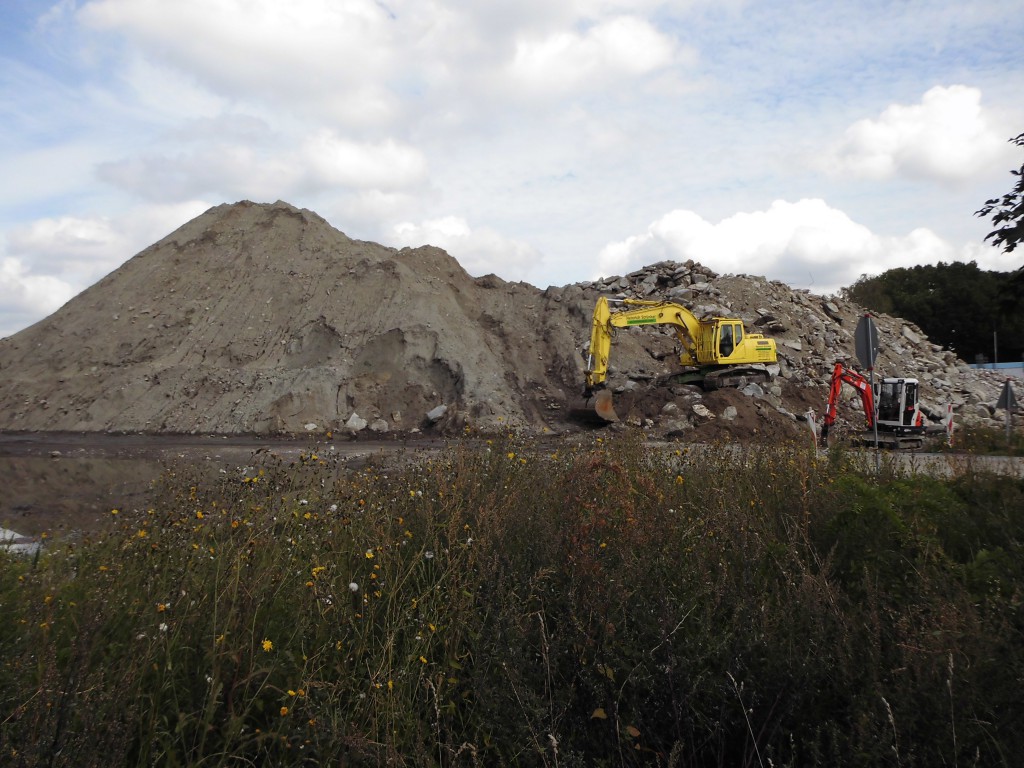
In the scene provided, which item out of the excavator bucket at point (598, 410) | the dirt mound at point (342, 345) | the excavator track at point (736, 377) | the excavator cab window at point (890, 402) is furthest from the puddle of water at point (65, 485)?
the excavator cab window at point (890, 402)

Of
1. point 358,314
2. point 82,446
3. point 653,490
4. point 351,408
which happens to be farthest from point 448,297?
point 653,490

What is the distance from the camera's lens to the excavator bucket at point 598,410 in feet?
70.1

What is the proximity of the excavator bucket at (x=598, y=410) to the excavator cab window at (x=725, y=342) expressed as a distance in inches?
138

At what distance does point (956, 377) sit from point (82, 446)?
2965 centimetres

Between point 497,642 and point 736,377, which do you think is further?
point 736,377

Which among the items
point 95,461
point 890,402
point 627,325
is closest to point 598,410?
point 627,325

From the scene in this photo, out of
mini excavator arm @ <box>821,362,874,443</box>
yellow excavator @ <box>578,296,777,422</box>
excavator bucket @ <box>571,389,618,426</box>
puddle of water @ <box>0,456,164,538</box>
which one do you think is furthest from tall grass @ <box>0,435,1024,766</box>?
yellow excavator @ <box>578,296,777,422</box>

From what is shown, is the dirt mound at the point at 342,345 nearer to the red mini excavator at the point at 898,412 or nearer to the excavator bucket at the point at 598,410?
the excavator bucket at the point at 598,410

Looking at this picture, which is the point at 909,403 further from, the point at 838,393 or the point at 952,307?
the point at 952,307

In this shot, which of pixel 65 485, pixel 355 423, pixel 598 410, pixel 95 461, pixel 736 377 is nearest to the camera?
pixel 65 485

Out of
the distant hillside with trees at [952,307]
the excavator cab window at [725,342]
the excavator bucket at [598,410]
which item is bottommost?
the excavator bucket at [598,410]

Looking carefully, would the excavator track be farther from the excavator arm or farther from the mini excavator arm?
the mini excavator arm

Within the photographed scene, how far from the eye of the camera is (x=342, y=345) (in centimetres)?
2641

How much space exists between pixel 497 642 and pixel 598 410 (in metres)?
18.0
